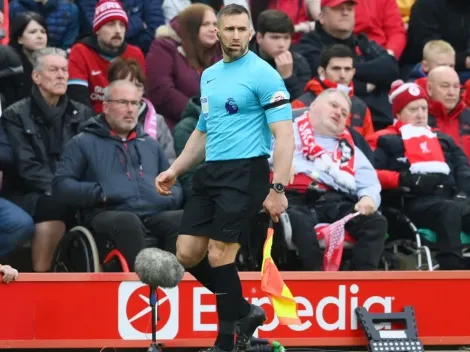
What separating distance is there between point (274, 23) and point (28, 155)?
2576 mm

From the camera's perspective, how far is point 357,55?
11.7 meters

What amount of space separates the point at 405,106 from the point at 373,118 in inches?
47.7

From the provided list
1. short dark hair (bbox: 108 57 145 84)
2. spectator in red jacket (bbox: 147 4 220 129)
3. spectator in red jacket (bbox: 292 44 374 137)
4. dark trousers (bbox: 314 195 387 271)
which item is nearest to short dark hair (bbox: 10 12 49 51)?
short dark hair (bbox: 108 57 145 84)

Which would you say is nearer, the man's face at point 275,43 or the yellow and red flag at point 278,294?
the yellow and red flag at point 278,294

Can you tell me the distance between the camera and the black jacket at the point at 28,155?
30.7 feet

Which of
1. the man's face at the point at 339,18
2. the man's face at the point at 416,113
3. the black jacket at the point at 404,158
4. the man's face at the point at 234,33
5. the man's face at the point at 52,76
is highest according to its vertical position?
the man's face at the point at 339,18

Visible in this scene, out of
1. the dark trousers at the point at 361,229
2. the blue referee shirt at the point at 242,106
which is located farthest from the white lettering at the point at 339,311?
the blue referee shirt at the point at 242,106

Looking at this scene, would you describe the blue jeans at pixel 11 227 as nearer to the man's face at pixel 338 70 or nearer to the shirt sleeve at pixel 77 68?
the shirt sleeve at pixel 77 68

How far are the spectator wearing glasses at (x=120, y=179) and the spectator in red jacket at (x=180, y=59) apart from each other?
128cm

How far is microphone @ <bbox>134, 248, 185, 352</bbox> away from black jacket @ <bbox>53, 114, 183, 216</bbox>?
5.96 feet

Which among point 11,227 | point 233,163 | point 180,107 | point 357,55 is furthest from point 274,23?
point 233,163

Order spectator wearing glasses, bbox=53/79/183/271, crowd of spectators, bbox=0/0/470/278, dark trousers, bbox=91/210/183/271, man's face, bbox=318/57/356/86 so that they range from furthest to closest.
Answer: man's face, bbox=318/57/356/86, crowd of spectators, bbox=0/0/470/278, spectator wearing glasses, bbox=53/79/183/271, dark trousers, bbox=91/210/183/271

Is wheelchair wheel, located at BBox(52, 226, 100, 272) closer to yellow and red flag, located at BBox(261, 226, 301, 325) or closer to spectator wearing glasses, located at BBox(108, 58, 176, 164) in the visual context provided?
spectator wearing glasses, located at BBox(108, 58, 176, 164)

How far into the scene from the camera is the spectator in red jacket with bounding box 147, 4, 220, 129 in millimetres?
10773
